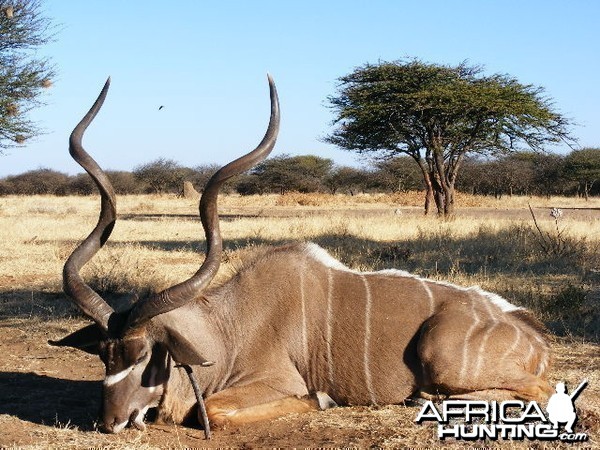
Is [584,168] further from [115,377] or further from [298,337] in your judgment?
[115,377]

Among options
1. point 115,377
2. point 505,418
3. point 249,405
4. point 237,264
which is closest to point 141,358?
point 115,377

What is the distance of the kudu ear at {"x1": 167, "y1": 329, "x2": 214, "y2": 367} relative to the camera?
4023 mm

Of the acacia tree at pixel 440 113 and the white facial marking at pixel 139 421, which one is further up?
the acacia tree at pixel 440 113

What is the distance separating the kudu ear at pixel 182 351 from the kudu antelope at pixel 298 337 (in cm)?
1

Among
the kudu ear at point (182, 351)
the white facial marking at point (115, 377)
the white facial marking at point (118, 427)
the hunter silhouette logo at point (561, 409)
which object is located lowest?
the white facial marking at point (118, 427)

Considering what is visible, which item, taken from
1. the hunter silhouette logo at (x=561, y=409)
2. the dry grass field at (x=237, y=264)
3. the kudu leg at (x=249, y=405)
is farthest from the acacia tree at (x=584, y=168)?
the kudu leg at (x=249, y=405)

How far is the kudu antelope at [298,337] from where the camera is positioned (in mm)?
4238

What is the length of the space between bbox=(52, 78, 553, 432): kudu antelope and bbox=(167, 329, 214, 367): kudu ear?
11 mm

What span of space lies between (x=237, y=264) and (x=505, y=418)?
1933mm

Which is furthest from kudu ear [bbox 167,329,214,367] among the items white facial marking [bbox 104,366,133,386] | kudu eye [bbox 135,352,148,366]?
white facial marking [bbox 104,366,133,386]

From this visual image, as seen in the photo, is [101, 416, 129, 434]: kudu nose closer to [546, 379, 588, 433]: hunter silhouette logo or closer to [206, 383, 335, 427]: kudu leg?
[206, 383, 335, 427]: kudu leg

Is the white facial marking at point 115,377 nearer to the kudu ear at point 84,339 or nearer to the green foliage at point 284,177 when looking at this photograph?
the kudu ear at point 84,339

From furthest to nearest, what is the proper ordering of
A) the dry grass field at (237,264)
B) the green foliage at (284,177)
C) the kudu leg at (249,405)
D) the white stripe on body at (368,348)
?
the green foliage at (284,177) < the white stripe on body at (368,348) < the kudu leg at (249,405) < the dry grass field at (237,264)

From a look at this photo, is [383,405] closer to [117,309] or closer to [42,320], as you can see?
[117,309]
